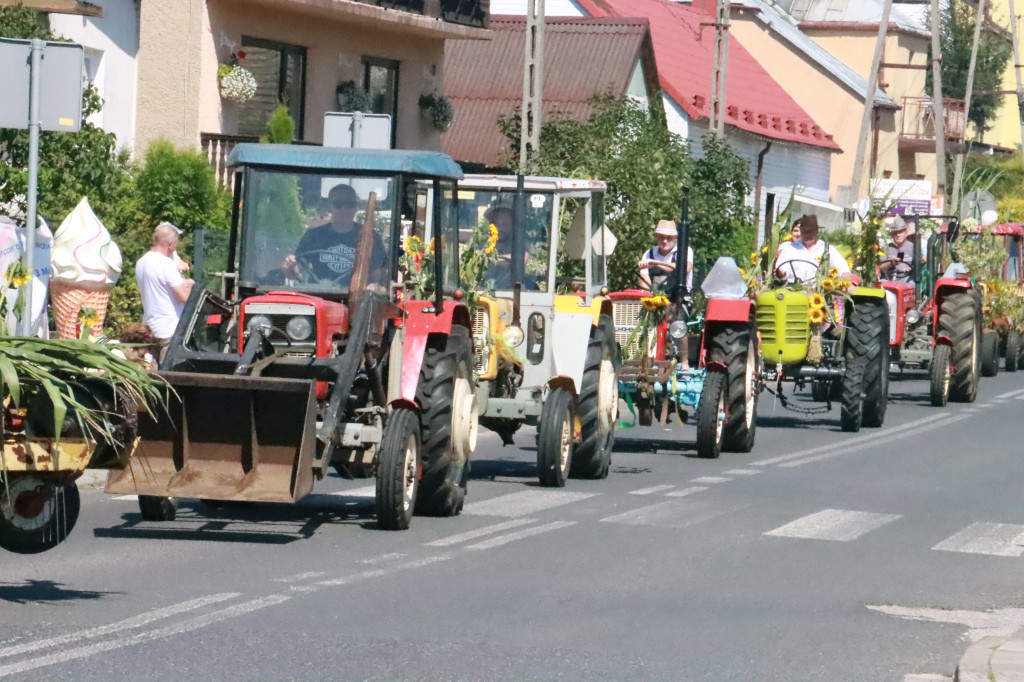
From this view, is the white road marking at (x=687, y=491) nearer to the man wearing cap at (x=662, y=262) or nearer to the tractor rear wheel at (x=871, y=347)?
the man wearing cap at (x=662, y=262)

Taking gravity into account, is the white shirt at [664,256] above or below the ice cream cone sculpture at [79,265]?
above

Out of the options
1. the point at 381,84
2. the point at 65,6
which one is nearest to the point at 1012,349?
the point at 381,84

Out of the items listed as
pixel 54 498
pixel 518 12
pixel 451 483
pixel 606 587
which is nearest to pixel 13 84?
pixel 451 483

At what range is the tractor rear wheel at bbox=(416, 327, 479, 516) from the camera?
451 inches

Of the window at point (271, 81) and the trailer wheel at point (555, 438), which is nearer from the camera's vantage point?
the trailer wheel at point (555, 438)

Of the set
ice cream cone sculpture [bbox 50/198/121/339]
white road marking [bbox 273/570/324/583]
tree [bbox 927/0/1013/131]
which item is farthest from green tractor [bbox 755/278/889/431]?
tree [bbox 927/0/1013/131]

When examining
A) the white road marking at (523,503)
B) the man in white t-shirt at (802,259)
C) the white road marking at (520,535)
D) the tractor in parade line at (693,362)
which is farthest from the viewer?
the man in white t-shirt at (802,259)

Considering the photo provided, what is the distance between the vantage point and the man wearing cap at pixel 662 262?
1666 centimetres

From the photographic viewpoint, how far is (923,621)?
8898 mm

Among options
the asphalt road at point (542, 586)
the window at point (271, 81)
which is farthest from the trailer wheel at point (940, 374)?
the window at point (271, 81)

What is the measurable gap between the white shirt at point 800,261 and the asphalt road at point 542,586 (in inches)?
176

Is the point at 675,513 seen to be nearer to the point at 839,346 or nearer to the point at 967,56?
the point at 839,346

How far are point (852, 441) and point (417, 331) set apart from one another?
8.07 metres

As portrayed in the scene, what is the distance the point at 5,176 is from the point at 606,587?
10.3 metres
